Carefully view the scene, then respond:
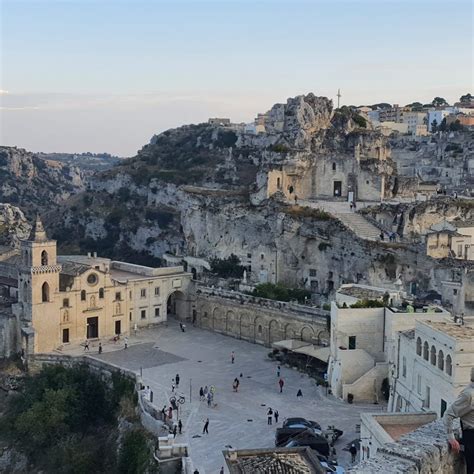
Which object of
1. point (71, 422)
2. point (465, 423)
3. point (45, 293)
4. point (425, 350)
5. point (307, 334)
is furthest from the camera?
point (45, 293)

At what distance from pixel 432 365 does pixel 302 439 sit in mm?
5143

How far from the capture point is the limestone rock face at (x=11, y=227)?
65.7 meters

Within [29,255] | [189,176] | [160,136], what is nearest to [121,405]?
[29,255]

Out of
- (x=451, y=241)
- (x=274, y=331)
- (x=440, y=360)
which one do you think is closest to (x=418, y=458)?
(x=440, y=360)

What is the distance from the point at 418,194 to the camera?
61.9 meters

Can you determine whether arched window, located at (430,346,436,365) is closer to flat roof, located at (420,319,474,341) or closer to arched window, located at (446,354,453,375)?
flat roof, located at (420,319,474,341)

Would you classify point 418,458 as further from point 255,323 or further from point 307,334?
point 255,323

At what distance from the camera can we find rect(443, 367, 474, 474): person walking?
789cm

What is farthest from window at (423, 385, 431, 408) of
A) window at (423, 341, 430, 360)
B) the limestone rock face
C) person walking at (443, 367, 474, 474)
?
the limestone rock face

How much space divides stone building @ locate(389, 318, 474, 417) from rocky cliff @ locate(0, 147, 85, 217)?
95013 millimetres

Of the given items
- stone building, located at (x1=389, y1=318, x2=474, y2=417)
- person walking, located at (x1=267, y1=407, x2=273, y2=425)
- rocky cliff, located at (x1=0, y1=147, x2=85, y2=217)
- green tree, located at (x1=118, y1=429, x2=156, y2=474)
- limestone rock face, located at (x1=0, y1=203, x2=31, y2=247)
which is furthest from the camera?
rocky cliff, located at (x1=0, y1=147, x2=85, y2=217)

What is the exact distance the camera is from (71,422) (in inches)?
1475

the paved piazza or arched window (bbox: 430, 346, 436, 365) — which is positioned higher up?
arched window (bbox: 430, 346, 436, 365)

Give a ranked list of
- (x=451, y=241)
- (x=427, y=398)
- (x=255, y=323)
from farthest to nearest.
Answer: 1. (x=451, y=241)
2. (x=255, y=323)
3. (x=427, y=398)
